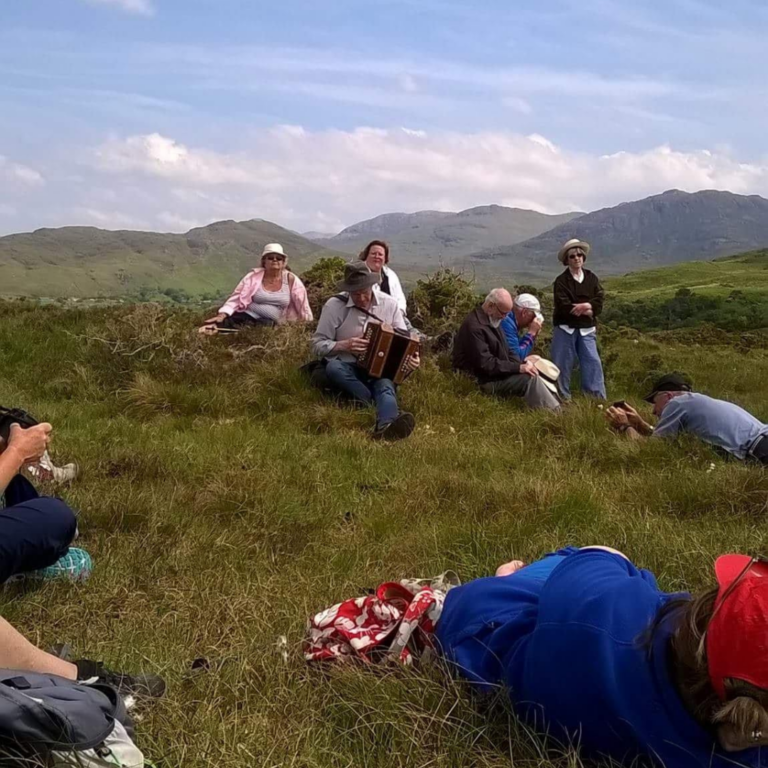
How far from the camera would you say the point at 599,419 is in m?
7.02

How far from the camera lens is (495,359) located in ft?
27.8

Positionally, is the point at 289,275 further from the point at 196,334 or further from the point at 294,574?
the point at 294,574

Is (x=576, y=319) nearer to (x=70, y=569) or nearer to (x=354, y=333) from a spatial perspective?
(x=354, y=333)

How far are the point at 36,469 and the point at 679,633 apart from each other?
4406mm

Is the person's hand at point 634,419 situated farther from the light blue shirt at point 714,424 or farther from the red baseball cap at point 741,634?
the red baseball cap at point 741,634

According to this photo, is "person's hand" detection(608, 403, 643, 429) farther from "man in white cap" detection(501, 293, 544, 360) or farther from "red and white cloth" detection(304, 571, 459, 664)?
"red and white cloth" detection(304, 571, 459, 664)

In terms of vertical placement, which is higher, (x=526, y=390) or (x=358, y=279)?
(x=358, y=279)

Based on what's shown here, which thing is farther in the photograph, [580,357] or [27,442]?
[580,357]

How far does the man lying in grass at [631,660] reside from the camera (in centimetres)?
172

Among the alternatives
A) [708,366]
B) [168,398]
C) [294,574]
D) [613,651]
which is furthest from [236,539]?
[708,366]

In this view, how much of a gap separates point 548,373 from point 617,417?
5.48 feet

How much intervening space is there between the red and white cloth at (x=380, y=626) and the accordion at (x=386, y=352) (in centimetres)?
460

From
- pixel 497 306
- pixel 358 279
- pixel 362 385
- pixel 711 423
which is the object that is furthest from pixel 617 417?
pixel 358 279

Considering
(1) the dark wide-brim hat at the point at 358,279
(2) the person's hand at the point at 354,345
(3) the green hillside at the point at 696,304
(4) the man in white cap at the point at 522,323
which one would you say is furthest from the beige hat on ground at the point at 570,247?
(3) the green hillside at the point at 696,304
